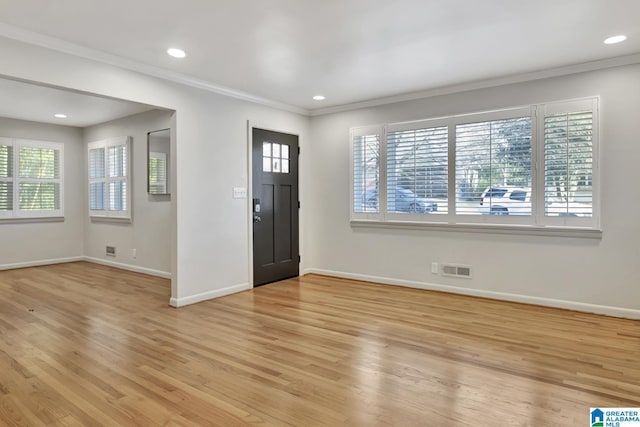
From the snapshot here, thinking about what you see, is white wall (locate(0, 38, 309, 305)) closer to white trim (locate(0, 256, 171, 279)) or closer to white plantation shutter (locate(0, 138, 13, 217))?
white trim (locate(0, 256, 171, 279))

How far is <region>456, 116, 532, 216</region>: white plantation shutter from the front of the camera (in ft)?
14.0

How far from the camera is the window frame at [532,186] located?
12.8 feet

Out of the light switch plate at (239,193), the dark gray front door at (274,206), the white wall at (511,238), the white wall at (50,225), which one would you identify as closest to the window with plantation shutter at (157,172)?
the light switch plate at (239,193)

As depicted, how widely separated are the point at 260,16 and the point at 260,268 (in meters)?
3.36

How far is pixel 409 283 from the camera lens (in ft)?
17.0

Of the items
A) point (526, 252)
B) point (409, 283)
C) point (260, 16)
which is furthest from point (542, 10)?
point (409, 283)

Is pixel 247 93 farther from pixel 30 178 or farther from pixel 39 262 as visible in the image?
pixel 39 262

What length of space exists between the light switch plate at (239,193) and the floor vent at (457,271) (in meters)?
2.79

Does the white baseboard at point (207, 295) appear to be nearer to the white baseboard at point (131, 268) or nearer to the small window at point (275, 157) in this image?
the white baseboard at point (131, 268)

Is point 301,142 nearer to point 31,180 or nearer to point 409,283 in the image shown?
point 409,283

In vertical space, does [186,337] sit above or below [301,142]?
below

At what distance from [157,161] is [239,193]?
1.85m

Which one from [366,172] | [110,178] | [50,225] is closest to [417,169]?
[366,172]

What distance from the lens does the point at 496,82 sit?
443cm
